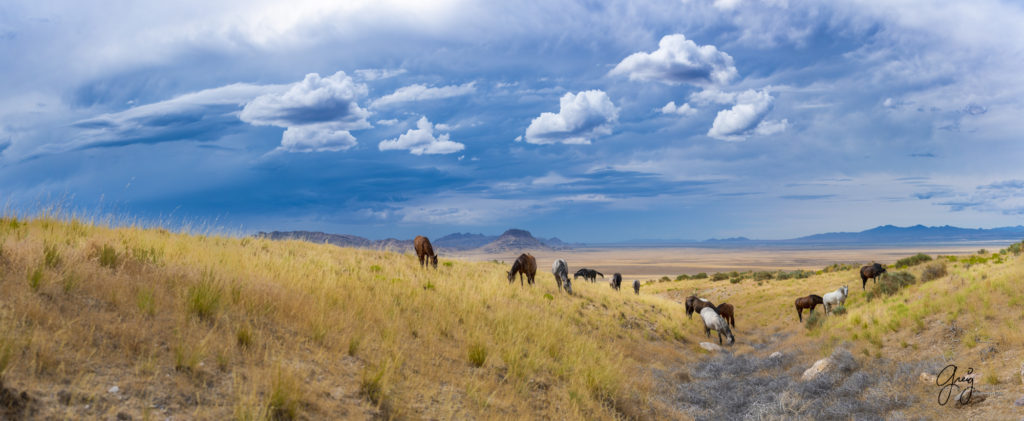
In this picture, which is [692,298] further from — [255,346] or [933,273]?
[255,346]

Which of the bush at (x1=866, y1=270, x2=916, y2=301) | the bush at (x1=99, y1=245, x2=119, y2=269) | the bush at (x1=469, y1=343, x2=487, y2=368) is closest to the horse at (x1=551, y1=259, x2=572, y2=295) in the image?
the bush at (x1=469, y1=343, x2=487, y2=368)

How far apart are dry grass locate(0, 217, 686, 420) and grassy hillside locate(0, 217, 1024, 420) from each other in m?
0.03

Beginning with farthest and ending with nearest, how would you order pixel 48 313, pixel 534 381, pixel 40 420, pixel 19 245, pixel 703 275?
pixel 703 275 → pixel 534 381 → pixel 19 245 → pixel 48 313 → pixel 40 420

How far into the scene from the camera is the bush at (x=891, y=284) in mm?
26453

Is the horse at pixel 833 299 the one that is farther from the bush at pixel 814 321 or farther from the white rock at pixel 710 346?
the white rock at pixel 710 346

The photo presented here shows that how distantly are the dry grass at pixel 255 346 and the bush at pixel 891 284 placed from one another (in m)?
20.2

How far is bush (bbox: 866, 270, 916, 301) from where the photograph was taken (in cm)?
2645

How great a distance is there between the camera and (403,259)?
27.1m

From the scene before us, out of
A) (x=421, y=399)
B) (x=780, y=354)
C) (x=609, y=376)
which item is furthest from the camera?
(x=780, y=354)

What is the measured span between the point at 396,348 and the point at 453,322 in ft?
9.70

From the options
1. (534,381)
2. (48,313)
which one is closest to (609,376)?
(534,381)

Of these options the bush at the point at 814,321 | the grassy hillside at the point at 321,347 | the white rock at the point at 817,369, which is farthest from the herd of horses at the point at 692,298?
the white rock at the point at 817,369

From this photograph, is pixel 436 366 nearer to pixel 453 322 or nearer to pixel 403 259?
pixel 453 322
